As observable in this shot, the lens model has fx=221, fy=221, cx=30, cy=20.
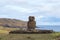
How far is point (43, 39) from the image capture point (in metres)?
13.0

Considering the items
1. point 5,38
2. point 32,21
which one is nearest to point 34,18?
point 32,21

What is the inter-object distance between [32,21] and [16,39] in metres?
11.6

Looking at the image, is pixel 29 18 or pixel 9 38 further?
pixel 29 18

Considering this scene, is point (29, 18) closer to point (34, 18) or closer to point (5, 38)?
point (34, 18)

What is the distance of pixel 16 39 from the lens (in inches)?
521

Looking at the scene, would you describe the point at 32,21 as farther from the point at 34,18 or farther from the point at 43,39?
the point at 43,39

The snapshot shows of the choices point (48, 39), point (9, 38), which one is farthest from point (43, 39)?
point (9, 38)

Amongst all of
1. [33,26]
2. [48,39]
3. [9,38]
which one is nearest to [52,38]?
[48,39]

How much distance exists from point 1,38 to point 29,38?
5.73ft

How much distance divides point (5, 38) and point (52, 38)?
2.90 m

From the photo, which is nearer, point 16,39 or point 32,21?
point 16,39

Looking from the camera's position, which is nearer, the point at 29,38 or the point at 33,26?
the point at 29,38

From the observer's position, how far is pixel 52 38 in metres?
13.5

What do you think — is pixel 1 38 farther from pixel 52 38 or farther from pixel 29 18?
pixel 29 18
